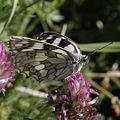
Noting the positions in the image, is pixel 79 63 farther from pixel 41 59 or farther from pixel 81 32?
pixel 81 32

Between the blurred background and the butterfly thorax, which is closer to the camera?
the butterfly thorax

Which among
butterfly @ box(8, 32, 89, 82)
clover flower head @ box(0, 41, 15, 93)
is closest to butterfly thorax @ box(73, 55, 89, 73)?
butterfly @ box(8, 32, 89, 82)

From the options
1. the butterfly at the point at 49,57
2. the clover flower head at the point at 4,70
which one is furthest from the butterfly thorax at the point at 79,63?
the clover flower head at the point at 4,70

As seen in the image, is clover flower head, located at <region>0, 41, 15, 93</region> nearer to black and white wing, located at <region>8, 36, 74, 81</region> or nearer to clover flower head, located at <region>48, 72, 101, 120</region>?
black and white wing, located at <region>8, 36, 74, 81</region>

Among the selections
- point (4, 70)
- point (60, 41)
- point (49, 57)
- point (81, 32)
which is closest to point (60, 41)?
point (60, 41)

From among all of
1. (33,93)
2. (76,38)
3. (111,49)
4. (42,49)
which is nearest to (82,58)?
(42,49)

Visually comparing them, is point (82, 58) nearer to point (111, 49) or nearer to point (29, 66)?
point (29, 66)
